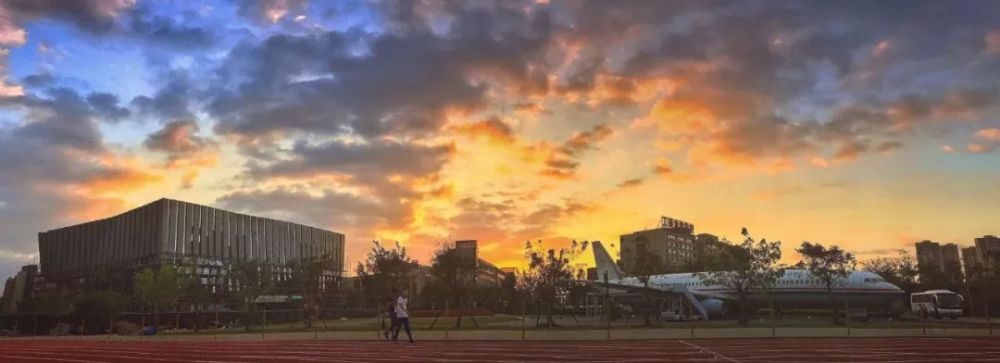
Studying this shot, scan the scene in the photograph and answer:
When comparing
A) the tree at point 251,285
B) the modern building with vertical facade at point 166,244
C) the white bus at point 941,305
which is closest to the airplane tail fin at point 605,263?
the white bus at point 941,305

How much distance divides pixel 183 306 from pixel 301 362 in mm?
100853

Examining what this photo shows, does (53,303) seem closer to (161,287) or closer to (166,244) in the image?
(166,244)

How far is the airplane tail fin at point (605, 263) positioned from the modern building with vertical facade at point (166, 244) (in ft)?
191

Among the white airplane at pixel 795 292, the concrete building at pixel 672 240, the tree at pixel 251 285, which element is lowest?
the white airplane at pixel 795 292

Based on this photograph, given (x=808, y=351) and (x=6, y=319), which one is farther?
(x=6, y=319)

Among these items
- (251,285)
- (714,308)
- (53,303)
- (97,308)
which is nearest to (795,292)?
(714,308)

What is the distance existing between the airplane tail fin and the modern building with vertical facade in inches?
2297

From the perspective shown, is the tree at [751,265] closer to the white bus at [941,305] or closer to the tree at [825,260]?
the tree at [825,260]

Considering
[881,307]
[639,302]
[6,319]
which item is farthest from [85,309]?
[881,307]

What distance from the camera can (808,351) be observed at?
16.5m

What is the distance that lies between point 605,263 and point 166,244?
85099 millimetres

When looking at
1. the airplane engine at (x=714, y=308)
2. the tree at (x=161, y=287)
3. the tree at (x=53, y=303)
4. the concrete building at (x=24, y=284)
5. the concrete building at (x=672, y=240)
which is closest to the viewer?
the airplane engine at (x=714, y=308)

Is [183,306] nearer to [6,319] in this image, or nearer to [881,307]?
[6,319]

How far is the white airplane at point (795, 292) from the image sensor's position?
46.9m
